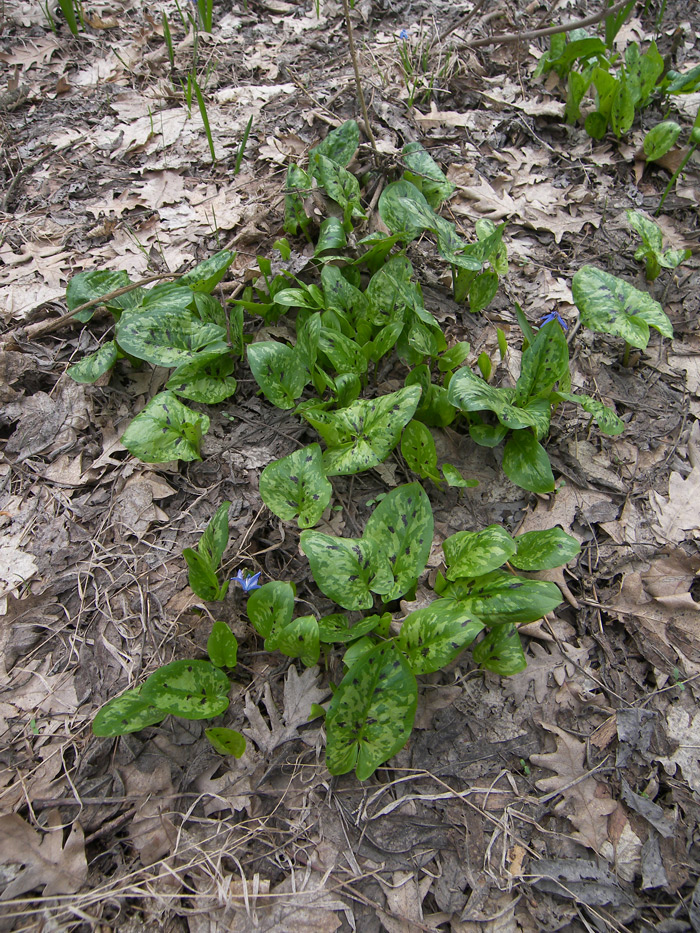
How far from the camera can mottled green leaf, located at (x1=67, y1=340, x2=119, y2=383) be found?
1.86 meters

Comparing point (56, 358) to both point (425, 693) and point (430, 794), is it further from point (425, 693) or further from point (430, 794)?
point (430, 794)

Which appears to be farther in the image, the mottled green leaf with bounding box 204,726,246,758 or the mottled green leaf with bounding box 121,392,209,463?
the mottled green leaf with bounding box 121,392,209,463

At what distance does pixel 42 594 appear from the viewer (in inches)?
63.4

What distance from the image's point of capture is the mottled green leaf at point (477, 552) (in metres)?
1.42

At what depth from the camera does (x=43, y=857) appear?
1225 mm

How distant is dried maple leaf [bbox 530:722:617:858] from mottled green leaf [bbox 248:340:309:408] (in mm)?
1267

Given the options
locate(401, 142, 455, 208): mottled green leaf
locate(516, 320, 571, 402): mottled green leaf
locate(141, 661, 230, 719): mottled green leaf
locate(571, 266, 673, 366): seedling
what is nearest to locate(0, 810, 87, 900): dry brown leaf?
locate(141, 661, 230, 719): mottled green leaf

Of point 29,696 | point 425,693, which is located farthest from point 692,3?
point 29,696

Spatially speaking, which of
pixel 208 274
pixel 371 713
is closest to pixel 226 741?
pixel 371 713

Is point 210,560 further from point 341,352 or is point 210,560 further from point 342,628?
point 341,352

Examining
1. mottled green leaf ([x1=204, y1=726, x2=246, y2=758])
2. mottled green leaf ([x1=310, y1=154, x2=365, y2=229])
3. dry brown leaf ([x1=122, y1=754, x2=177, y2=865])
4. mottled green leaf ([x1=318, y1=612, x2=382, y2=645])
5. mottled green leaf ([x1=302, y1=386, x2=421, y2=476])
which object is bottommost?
dry brown leaf ([x1=122, y1=754, x2=177, y2=865])

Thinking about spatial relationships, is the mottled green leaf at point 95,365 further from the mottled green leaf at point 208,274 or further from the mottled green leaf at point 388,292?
the mottled green leaf at point 388,292

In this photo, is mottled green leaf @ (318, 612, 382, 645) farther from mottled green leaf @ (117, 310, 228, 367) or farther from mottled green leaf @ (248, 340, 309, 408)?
mottled green leaf @ (117, 310, 228, 367)

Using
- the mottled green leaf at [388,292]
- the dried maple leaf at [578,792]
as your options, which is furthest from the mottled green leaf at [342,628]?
the mottled green leaf at [388,292]
